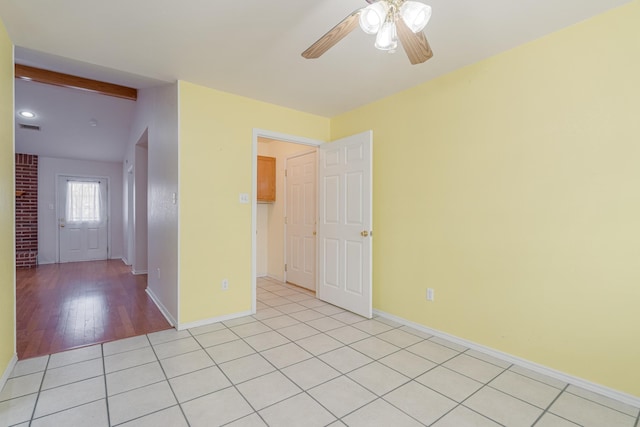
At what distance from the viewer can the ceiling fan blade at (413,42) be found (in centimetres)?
151

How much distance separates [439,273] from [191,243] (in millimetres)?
2462

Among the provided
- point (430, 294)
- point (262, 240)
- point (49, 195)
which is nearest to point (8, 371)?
point (430, 294)

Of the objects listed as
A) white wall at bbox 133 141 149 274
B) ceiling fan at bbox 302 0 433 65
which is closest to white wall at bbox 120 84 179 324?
white wall at bbox 133 141 149 274

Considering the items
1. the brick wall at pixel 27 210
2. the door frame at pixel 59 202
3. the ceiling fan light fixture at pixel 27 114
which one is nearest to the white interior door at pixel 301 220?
the ceiling fan light fixture at pixel 27 114

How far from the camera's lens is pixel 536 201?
2156 millimetres

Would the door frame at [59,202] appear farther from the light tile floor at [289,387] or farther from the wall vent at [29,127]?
the light tile floor at [289,387]

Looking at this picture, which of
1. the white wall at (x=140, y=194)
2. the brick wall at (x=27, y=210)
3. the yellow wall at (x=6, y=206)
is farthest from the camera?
the brick wall at (x=27, y=210)

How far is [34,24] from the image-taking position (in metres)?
2.00

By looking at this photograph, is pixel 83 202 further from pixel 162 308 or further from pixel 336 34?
pixel 336 34

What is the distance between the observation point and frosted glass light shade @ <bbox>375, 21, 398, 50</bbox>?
151 cm

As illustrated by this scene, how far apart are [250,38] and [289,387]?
2474mm

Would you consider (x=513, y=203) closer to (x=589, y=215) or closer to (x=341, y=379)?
(x=589, y=215)

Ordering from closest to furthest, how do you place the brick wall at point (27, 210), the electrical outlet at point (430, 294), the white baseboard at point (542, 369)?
the white baseboard at point (542, 369), the electrical outlet at point (430, 294), the brick wall at point (27, 210)

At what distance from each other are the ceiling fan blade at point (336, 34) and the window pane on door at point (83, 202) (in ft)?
25.4
